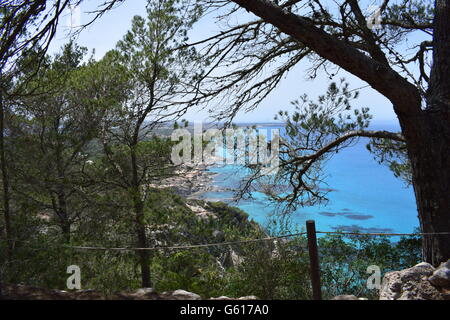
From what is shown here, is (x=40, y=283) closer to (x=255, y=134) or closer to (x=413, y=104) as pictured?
(x=255, y=134)

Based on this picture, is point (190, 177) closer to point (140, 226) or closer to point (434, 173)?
point (140, 226)

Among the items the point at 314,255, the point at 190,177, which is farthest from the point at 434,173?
the point at 190,177

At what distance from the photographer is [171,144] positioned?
7.53 metres

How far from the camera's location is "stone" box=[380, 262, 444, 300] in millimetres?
2518

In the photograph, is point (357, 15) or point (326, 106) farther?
point (326, 106)

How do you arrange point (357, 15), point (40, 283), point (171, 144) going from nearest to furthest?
point (357, 15), point (40, 283), point (171, 144)

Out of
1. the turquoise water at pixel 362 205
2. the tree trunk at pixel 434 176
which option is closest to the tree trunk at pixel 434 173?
the tree trunk at pixel 434 176

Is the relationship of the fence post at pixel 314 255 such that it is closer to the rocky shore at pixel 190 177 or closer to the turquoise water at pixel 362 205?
the rocky shore at pixel 190 177

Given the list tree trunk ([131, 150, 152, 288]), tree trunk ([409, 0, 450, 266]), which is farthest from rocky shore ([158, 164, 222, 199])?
tree trunk ([409, 0, 450, 266])

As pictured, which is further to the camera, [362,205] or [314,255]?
[362,205]

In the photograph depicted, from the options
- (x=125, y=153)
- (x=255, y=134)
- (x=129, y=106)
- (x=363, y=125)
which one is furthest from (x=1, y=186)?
(x=363, y=125)

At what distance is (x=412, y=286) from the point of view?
258 cm

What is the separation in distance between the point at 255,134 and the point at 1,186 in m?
5.79

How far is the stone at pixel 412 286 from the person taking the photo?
2.52 m
